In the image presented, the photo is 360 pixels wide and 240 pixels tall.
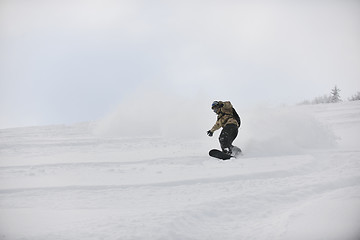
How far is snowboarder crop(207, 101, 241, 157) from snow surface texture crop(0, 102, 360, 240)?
52cm

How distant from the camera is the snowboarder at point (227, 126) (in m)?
7.39

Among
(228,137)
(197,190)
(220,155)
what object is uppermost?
(228,137)

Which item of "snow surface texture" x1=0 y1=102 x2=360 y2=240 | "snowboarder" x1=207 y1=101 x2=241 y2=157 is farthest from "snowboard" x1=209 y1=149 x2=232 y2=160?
"snowboarder" x1=207 y1=101 x2=241 y2=157

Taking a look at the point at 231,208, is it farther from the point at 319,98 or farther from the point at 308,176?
the point at 319,98

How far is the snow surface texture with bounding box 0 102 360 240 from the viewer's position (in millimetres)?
3369

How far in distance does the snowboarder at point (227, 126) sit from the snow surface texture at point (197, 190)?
0.52 metres

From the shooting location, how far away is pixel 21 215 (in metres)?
3.90

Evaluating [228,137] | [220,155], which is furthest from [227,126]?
[220,155]

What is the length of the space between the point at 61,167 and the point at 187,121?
6.75 m

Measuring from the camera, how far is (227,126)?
755 cm

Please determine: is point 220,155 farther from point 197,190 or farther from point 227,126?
point 197,190

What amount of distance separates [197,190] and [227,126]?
10.4ft

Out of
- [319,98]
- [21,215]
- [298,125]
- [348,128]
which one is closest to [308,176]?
[298,125]

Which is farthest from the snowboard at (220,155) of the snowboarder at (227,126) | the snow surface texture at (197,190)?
the snowboarder at (227,126)
